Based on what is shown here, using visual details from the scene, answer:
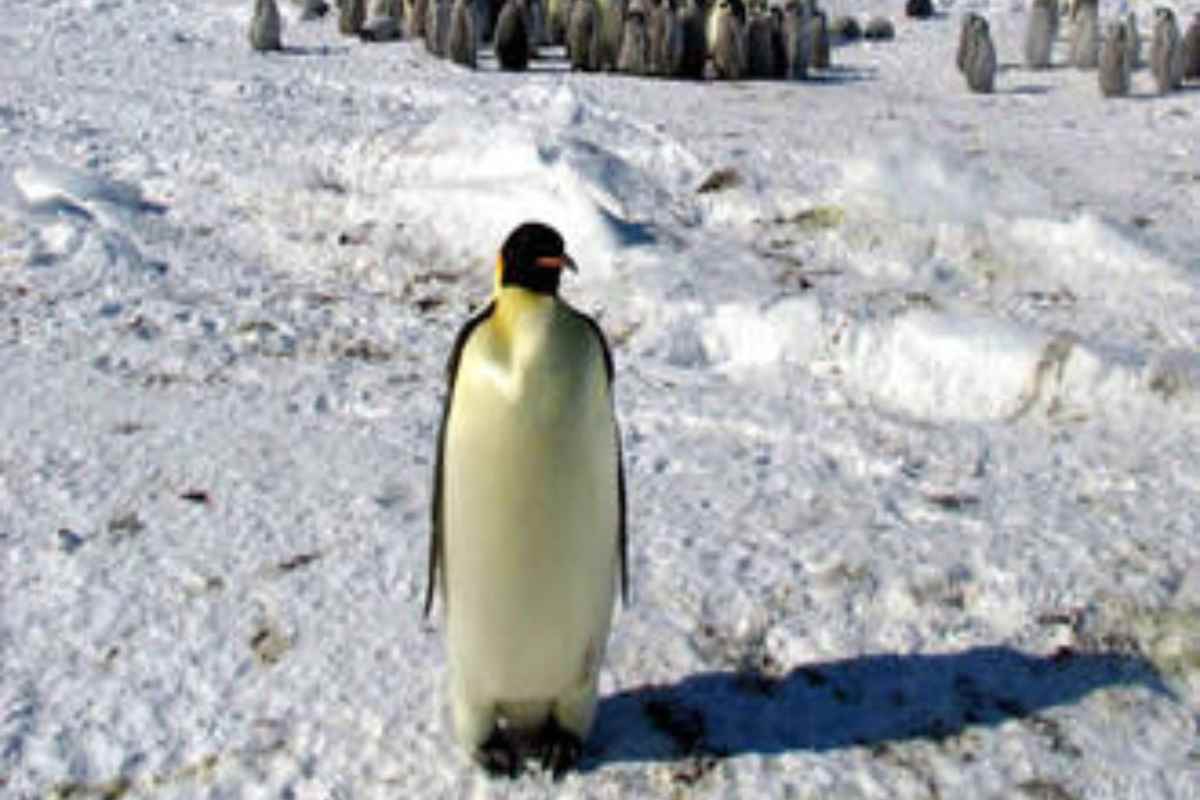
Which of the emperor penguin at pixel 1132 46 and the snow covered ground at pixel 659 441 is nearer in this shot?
the snow covered ground at pixel 659 441

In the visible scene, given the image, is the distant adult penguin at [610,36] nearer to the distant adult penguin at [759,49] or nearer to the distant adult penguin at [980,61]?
the distant adult penguin at [759,49]

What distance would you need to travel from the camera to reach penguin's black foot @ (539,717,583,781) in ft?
11.9

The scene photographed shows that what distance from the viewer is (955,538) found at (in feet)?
16.2

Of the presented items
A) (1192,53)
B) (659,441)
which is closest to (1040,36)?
(1192,53)

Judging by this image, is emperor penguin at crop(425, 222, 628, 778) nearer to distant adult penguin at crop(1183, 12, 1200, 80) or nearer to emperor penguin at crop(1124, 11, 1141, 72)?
emperor penguin at crop(1124, 11, 1141, 72)

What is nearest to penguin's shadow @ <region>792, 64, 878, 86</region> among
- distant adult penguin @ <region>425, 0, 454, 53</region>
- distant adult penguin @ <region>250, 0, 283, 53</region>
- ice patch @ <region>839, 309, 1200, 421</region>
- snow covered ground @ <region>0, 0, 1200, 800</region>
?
snow covered ground @ <region>0, 0, 1200, 800</region>

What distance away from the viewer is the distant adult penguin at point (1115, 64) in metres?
12.0

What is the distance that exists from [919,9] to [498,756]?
14.5m

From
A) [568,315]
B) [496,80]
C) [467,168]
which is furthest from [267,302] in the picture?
[496,80]

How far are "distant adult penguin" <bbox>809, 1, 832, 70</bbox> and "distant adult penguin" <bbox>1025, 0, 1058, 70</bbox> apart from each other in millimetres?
1805

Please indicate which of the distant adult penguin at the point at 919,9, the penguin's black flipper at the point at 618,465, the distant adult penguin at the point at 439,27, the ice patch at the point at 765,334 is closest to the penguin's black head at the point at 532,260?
the penguin's black flipper at the point at 618,465

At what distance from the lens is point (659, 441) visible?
5.80 metres

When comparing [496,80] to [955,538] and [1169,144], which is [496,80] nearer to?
[1169,144]

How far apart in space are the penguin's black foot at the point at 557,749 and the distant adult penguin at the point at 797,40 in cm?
1045
